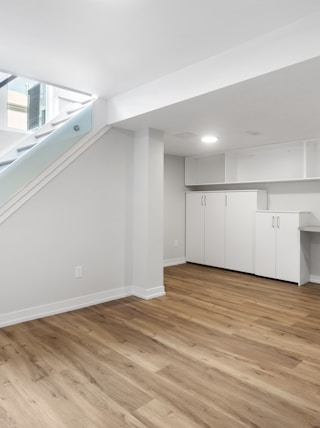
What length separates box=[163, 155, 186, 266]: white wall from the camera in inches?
228

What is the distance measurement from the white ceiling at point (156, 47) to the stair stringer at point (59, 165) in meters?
0.26

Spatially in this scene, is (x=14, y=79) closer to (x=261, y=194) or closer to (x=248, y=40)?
(x=248, y=40)

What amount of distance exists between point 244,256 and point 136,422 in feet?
12.9

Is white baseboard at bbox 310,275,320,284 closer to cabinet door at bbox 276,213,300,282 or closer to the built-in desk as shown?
cabinet door at bbox 276,213,300,282

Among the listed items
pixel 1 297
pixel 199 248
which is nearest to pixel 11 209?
pixel 1 297

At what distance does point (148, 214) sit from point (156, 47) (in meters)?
1.90

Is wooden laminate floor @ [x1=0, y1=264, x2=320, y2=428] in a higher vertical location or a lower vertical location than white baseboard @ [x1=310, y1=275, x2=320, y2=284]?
lower

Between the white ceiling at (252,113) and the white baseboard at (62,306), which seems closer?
the white ceiling at (252,113)

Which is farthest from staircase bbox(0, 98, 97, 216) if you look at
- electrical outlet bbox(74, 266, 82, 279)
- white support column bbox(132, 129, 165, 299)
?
electrical outlet bbox(74, 266, 82, 279)

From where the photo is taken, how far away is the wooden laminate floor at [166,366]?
5.58 ft

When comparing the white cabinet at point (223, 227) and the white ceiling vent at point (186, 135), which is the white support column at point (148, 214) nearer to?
the white ceiling vent at point (186, 135)

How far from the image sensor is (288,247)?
15.0ft

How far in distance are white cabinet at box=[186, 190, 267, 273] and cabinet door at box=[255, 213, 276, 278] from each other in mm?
167

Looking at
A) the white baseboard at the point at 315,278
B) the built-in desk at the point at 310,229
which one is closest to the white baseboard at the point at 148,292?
the built-in desk at the point at 310,229
